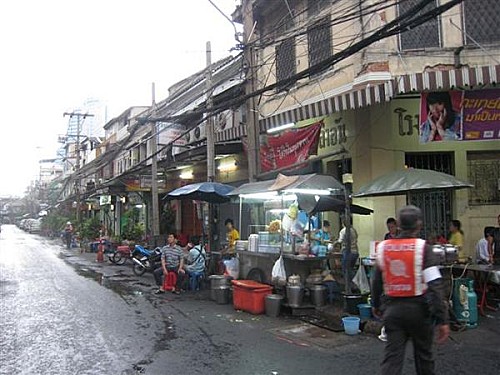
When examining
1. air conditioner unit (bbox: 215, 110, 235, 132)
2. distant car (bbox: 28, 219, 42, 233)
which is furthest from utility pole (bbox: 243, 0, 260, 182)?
distant car (bbox: 28, 219, 42, 233)

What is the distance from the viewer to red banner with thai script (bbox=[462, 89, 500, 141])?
35.9ft

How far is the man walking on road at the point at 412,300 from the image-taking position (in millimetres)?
4492

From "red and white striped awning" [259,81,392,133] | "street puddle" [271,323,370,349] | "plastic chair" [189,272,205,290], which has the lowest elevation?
"street puddle" [271,323,370,349]

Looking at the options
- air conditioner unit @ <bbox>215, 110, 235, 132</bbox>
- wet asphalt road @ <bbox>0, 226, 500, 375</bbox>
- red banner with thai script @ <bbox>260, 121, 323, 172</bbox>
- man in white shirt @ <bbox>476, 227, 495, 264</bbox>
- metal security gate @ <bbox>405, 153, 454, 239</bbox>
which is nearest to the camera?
wet asphalt road @ <bbox>0, 226, 500, 375</bbox>

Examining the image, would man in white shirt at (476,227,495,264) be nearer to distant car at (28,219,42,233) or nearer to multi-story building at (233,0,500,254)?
multi-story building at (233,0,500,254)

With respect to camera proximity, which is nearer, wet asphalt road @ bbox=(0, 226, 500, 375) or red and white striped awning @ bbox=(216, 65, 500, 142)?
wet asphalt road @ bbox=(0, 226, 500, 375)

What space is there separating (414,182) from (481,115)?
3035 mm

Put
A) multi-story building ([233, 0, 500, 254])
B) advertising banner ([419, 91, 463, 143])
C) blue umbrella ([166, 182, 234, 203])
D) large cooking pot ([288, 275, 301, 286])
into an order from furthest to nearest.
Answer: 1. blue umbrella ([166, 182, 234, 203])
2. multi-story building ([233, 0, 500, 254])
3. advertising banner ([419, 91, 463, 143])
4. large cooking pot ([288, 275, 301, 286])

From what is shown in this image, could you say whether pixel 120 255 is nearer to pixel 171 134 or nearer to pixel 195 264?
pixel 171 134

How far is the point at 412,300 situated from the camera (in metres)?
4.55

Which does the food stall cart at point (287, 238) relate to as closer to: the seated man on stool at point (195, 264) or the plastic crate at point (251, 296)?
the plastic crate at point (251, 296)

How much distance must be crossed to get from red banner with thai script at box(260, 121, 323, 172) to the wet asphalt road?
458 centimetres

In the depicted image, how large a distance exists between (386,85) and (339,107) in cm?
114

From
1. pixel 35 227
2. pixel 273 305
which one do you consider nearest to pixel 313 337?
pixel 273 305
